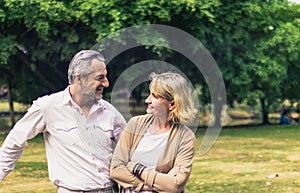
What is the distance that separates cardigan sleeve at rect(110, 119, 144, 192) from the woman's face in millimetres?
126

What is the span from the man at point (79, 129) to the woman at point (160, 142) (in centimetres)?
20

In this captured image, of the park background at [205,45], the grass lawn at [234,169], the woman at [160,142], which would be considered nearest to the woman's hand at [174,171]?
the woman at [160,142]

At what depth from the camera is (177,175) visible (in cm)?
A: 306

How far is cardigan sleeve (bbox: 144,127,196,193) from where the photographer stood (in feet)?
10.0

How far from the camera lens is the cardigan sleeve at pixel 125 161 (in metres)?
3.13

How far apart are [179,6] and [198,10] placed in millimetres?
602

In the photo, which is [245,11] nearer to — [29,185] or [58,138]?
[29,185]

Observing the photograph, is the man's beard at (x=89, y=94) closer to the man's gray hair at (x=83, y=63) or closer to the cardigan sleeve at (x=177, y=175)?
the man's gray hair at (x=83, y=63)

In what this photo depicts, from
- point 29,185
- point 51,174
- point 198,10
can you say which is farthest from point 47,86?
point 51,174

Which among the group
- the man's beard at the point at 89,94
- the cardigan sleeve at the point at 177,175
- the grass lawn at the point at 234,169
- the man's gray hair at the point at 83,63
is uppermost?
the man's gray hair at the point at 83,63

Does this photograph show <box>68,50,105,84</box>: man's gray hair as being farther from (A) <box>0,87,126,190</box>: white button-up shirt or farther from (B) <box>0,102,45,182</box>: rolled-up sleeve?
(B) <box>0,102,45,182</box>: rolled-up sleeve

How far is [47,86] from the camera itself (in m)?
19.0

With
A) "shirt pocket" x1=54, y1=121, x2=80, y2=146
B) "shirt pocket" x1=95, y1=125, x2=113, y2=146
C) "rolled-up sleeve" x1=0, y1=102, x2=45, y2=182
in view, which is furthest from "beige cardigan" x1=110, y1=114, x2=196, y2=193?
"rolled-up sleeve" x1=0, y1=102, x2=45, y2=182

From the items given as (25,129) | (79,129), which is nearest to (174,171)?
(79,129)
